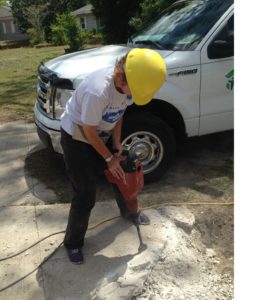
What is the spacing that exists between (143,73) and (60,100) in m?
1.99

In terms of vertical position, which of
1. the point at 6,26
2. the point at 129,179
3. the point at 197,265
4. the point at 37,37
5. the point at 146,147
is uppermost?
the point at 129,179

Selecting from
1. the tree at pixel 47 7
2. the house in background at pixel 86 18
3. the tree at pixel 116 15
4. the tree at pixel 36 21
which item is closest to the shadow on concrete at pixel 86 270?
the tree at pixel 116 15

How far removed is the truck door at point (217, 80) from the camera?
14.9 ft

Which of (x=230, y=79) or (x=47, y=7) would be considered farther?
(x=47, y=7)

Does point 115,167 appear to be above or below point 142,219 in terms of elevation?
above

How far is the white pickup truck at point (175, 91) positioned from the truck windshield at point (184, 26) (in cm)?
1

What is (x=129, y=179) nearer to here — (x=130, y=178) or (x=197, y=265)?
(x=130, y=178)

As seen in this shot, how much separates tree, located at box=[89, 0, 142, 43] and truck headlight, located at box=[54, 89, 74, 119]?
465 inches

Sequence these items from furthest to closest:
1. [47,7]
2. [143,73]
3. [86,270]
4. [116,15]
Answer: [47,7]
[116,15]
[86,270]
[143,73]

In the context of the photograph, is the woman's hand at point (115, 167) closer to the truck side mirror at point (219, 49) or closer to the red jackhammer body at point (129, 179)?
the red jackhammer body at point (129, 179)

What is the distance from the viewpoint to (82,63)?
4.63m

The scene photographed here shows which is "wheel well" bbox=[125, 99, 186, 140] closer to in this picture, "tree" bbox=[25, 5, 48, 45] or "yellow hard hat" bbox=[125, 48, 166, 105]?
"yellow hard hat" bbox=[125, 48, 166, 105]

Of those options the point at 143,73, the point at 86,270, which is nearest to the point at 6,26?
the point at 86,270

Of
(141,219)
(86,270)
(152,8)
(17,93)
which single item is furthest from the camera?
(152,8)
